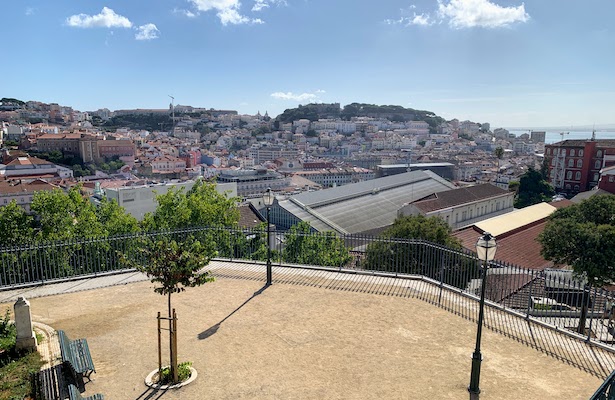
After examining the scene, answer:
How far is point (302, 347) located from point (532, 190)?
69.5 metres

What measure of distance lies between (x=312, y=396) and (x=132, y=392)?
3.16 m

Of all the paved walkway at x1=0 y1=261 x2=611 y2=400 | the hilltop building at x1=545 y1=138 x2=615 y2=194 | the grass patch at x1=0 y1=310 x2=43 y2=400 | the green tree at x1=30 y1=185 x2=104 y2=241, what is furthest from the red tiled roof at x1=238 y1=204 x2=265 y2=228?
the hilltop building at x1=545 y1=138 x2=615 y2=194

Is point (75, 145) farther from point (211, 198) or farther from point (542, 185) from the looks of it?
point (542, 185)

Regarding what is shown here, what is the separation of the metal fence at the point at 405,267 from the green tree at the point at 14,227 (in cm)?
508

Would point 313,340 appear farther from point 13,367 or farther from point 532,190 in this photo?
point 532,190

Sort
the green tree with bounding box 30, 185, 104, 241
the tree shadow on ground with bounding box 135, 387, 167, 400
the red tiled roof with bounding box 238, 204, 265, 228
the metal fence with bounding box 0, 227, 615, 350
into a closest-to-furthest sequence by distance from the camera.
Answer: the tree shadow on ground with bounding box 135, 387, 167, 400
the metal fence with bounding box 0, 227, 615, 350
the green tree with bounding box 30, 185, 104, 241
the red tiled roof with bounding box 238, 204, 265, 228

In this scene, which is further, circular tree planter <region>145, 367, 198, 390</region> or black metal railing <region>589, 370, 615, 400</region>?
circular tree planter <region>145, 367, 198, 390</region>

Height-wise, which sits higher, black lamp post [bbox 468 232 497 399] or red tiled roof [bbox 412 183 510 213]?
black lamp post [bbox 468 232 497 399]

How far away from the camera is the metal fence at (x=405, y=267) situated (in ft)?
35.2

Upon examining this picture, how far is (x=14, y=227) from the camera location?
67.4 ft

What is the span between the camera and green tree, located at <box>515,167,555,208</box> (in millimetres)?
67375

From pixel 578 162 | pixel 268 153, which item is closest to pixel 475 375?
pixel 578 162

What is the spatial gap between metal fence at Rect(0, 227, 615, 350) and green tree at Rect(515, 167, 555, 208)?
57248 millimetres

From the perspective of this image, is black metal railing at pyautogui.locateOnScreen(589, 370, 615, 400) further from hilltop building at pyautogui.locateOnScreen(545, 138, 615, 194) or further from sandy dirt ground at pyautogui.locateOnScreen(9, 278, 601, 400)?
hilltop building at pyautogui.locateOnScreen(545, 138, 615, 194)
